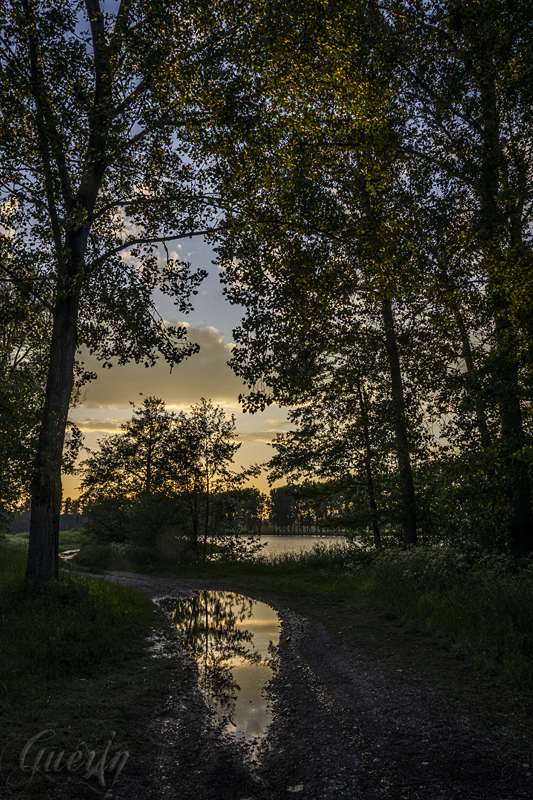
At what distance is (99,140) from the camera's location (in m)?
→ 10.7

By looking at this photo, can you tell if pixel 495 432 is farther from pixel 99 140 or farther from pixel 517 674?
pixel 99 140

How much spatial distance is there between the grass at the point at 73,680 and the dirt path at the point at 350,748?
1.39 ft

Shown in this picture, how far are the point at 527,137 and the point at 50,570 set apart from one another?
1545 centimetres

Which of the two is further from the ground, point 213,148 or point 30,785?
point 213,148

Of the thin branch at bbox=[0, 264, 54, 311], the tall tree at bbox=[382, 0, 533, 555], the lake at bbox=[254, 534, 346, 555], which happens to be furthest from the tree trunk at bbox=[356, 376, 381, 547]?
the thin branch at bbox=[0, 264, 54, 311]

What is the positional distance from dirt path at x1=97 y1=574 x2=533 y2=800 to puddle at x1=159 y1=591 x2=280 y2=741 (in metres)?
0.22

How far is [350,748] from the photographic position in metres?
4.58

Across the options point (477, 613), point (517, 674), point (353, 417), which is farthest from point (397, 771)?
point (353, 417)

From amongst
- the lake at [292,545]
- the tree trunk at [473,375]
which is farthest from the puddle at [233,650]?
the lake at [292,545]

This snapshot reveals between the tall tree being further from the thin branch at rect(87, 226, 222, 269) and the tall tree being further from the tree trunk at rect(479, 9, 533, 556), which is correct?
the thin branch at rect(87, 226, 222, 269)

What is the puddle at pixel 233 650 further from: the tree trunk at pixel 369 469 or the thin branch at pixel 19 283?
the thin branch at pixel 19 283

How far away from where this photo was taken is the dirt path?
3.93 meters

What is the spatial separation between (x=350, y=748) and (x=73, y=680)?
4.22 m

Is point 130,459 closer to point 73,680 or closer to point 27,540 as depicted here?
point 27,540
